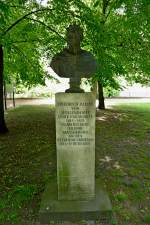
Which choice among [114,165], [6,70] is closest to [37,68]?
[6,70]

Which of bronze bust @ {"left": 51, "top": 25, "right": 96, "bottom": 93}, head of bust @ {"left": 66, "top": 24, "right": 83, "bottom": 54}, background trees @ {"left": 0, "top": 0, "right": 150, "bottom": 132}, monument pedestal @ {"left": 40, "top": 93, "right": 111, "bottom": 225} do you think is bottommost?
monument pedestal @ {"left": 40, "top": 93, "right": 111, "bottom": 225}

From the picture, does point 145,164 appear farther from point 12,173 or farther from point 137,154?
point 12,173

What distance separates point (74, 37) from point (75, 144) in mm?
1801

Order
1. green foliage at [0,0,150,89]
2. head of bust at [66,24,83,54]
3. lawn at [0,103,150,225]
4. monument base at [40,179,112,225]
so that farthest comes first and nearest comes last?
green foliage at [0,0,150,89] < lawn at [0,103,150,225] < head of bust at [66,24,83,54] < monument base at [40,179,112,225]

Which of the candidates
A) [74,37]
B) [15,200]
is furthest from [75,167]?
[74,37]

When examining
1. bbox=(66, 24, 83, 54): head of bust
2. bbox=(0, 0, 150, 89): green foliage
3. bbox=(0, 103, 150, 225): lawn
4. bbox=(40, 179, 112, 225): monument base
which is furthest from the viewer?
bbox=(0, 0, 150, 89): green foliage

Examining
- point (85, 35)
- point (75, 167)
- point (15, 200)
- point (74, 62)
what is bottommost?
point (15, 200)

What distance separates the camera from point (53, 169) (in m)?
7.74

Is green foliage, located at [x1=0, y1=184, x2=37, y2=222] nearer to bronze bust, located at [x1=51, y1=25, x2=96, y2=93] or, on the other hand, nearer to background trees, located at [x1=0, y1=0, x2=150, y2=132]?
bronze bust, located at [x1=51, y1=25, x2=96, y2=93]

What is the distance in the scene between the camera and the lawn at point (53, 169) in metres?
5.80

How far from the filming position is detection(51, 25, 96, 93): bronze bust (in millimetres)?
5555

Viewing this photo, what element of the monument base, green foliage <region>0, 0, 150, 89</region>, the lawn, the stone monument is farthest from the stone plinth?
green foliage <region>0, 0, 150, 89</region>

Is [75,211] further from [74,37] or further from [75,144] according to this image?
[74,37]

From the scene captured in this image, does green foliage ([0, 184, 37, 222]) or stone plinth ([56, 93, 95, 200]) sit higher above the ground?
stone plinth ([56, 93, 95, 200])
